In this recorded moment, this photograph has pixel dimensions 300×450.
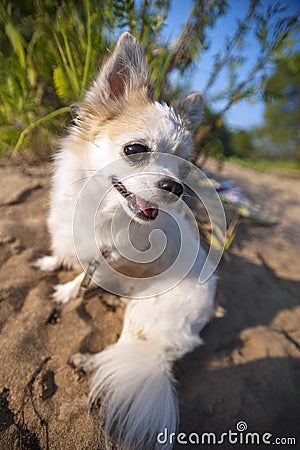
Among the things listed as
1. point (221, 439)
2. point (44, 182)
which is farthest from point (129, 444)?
point (44, 182)

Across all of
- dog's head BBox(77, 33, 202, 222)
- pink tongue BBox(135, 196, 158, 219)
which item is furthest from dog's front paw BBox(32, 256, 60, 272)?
pink tongue BBox(135, 196, 158, 219)

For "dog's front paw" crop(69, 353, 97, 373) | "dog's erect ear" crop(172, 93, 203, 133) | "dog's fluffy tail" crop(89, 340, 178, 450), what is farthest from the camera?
"dog's erect ear" crop(172, 93, 203, 133)

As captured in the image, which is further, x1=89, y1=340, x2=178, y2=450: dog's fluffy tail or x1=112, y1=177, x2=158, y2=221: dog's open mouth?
x1=112, y1=177, x2=158, y2=221: dog's open mouth

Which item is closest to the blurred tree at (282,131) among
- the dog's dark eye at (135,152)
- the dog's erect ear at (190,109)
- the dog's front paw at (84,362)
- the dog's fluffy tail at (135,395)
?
the dog's erect ear at (190,109)

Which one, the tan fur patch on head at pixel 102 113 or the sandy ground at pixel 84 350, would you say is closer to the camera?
the sandy ground at pixel 84 350

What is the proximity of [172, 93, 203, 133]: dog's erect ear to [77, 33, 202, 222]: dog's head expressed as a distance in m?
0.04

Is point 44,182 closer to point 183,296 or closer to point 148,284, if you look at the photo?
point 148,284

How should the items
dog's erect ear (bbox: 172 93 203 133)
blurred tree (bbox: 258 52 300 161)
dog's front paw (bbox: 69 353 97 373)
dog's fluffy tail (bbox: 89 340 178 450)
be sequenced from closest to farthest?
dog's fluffy tail (bbox: 89 340 178 450), dog's front paw (bbox: 69 353 97 373), dog's erect ear (bbox: 172 93 203 133), blurred tree (bbox: 258 52 300 161)

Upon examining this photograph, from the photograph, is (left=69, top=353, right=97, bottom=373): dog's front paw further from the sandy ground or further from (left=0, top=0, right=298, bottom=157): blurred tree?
(left=0, top=0, right=298, bottom=157): blurred tree

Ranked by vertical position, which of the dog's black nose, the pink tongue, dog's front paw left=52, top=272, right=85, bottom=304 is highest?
the dog's black nose

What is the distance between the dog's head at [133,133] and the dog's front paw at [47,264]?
2.52 ft

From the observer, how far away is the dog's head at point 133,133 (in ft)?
4.06

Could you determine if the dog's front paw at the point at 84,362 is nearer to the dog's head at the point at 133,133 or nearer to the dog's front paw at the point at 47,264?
the dog's front paw at the point at 47,264

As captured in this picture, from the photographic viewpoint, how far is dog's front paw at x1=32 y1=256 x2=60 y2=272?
1.79 meters
